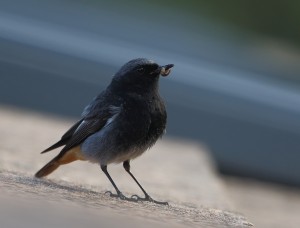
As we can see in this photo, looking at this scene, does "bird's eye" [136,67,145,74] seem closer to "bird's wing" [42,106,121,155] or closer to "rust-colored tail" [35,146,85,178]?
"bird's wing" [42,106,121,155]

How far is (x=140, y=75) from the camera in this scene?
464cm

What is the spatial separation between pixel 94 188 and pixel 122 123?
0.39 m

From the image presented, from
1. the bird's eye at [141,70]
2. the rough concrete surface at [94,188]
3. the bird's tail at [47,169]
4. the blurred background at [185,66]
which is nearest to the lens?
the rough concrete surface at [94,188]

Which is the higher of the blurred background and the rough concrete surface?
the blurred background

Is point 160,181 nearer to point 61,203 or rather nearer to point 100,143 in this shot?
point 100,143

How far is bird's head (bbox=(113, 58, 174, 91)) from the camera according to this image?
459 centimetres

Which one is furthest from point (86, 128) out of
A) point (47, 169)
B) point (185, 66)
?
point (185, 66)

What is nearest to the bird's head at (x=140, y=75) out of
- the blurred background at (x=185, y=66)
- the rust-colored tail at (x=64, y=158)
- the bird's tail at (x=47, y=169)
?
the rust-colored tail at (x=64, y=158)

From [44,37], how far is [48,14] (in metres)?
0.29

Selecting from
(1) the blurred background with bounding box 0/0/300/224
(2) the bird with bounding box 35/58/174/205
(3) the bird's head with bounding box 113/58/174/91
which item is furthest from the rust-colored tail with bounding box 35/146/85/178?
(1) the blurred background with bounding box 0/0/300/224

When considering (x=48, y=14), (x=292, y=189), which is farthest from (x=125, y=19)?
(x=292, y=189)

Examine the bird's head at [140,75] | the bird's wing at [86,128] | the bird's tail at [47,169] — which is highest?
the bird's head at [140,75]

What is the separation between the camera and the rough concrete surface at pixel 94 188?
239 centimetres

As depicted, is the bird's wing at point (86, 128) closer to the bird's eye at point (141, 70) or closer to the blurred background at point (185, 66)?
the bird's eye at point (141, 70)
